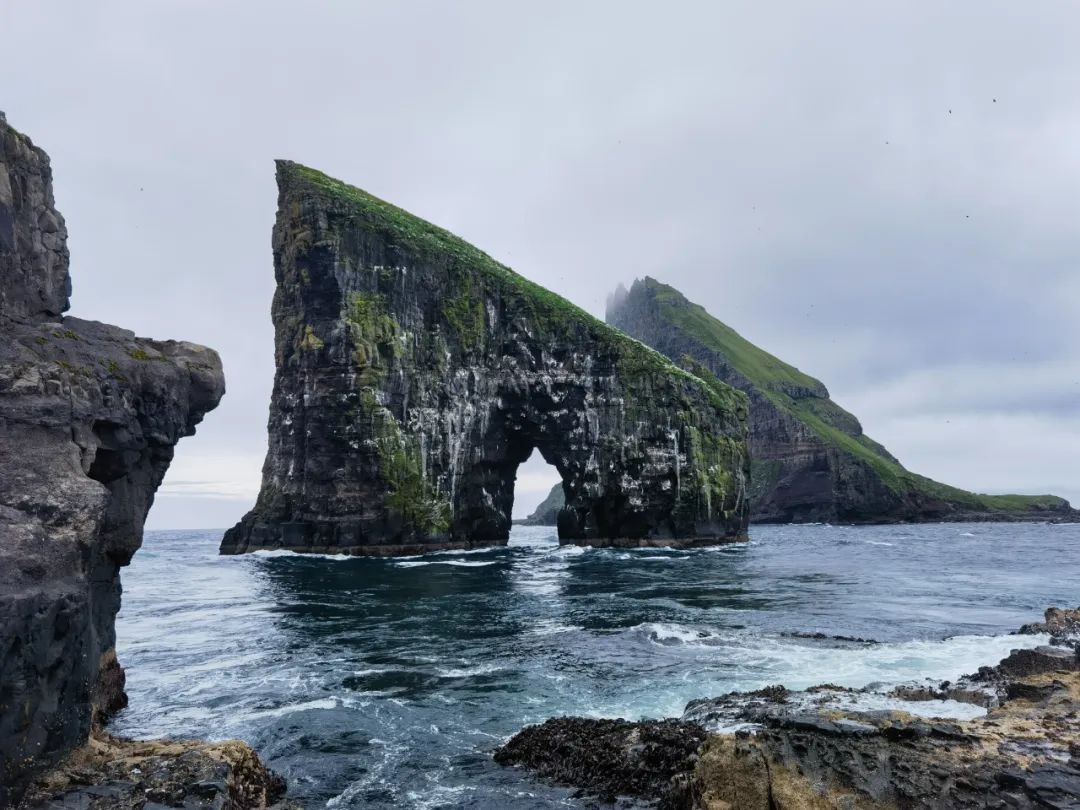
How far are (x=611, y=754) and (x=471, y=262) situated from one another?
224ft

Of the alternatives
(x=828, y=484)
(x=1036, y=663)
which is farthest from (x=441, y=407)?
(x=828, y=484)

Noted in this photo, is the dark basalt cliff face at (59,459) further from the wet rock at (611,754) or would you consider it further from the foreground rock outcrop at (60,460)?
the wet rock at (611,754)

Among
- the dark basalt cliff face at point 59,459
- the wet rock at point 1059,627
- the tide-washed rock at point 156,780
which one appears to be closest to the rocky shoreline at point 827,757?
the tide-washed rock at point 156,780

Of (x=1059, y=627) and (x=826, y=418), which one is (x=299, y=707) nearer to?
(x=1059, y=627)

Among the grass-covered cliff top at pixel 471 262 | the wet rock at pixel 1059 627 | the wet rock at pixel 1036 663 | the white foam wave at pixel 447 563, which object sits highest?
the grass-covered cliff top at pixel 471 262

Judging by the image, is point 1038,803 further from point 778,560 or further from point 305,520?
point 305,520

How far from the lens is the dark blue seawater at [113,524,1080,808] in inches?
522

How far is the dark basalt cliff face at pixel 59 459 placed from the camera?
341 inches

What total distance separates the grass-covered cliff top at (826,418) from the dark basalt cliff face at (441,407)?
80.9 metres

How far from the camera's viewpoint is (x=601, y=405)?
75750 millimetres

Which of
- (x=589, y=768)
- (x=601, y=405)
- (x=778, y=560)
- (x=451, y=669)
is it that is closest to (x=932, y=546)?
(x=778, y=560)

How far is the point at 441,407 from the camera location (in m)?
69.5

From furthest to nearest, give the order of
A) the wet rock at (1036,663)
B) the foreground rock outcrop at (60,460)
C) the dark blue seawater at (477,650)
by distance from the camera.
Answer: the wet rock at (1036,663)
the dark blue seawater at (477,650)
the foreground rock outcrop at (60,460)

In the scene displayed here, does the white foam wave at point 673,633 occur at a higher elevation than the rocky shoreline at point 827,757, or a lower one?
lower
